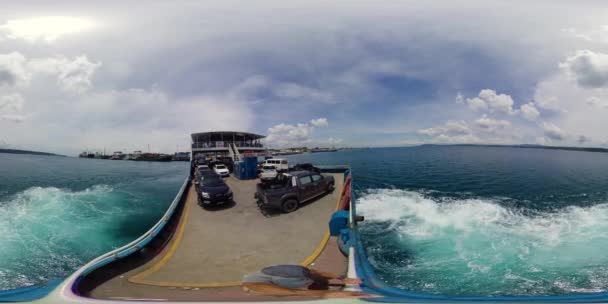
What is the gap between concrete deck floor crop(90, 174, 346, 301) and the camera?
4.43 metres

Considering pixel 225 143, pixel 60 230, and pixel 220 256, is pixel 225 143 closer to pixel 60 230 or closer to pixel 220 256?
pixel 60 230

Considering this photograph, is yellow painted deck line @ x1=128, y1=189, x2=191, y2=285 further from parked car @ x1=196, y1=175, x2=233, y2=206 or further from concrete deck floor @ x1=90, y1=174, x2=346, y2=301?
parked car @ x1=196, y1=175, x2=233, y2=206

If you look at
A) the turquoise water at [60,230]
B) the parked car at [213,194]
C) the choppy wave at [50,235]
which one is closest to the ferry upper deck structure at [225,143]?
the turquoise water at [60,230]

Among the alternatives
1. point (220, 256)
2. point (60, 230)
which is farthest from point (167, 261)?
point (60, 230)

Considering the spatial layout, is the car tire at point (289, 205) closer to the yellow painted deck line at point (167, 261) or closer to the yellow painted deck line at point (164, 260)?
the yellow painted deck line at point (167, 261)

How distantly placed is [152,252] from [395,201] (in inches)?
608

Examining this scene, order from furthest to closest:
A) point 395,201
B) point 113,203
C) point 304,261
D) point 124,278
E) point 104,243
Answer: point 395,201 → point 113,203 → point 104,243 → point 304,261 → point 124,278

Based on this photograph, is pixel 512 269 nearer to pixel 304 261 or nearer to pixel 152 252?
pixel 304 261

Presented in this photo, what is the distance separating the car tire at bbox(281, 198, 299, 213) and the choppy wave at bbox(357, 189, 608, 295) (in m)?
3.51

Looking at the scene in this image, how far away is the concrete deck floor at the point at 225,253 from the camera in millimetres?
4430

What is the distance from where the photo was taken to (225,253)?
5.83 m

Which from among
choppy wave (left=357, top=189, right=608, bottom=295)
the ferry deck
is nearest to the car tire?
the ferry deck

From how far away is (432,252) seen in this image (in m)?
8.97

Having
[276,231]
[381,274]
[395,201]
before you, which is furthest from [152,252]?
[395,201]
